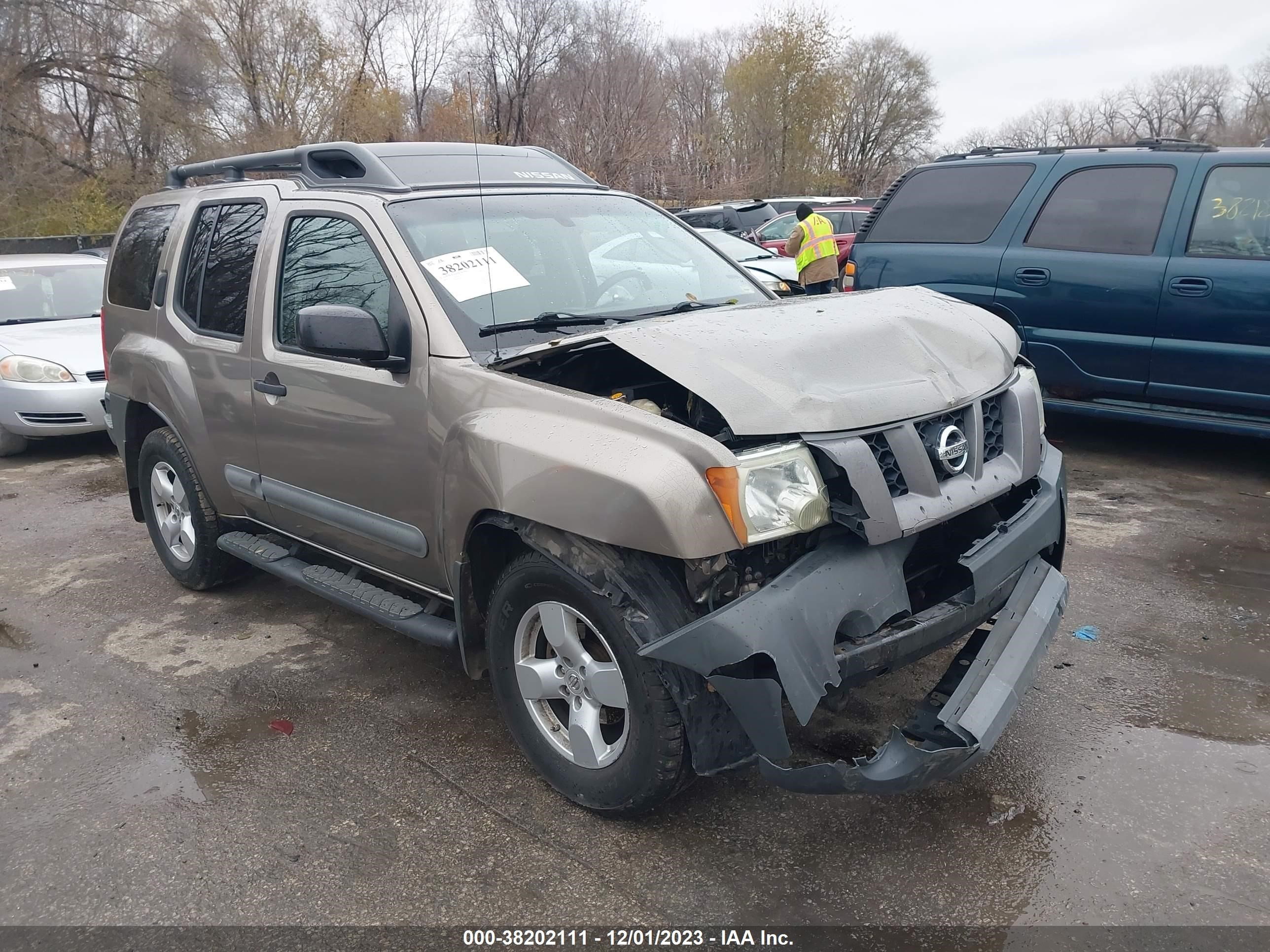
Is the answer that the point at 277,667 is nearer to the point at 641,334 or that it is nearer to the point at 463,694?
the point at 463,694

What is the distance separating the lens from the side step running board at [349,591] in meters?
3.23

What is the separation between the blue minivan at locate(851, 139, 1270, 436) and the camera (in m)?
5.57

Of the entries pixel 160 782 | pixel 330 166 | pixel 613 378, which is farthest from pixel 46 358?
pixel 613 378

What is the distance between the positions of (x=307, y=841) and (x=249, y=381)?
76.3 inches

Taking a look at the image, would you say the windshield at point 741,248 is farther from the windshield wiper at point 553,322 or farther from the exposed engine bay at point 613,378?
the exposed engine bay at point 613,378

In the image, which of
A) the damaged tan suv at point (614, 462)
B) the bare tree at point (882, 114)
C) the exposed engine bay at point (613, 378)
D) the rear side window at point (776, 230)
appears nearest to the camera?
the damaged tan suv at point (614, 462)

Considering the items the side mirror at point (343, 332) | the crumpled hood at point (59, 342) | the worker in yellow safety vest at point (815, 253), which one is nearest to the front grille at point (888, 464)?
the side mirror at point (343, 332)

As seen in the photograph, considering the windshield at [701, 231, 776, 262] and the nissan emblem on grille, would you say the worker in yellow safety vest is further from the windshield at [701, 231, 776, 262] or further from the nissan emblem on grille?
the nissan emblem on grille

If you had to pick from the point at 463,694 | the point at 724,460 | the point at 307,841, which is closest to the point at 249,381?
the point at 463,694

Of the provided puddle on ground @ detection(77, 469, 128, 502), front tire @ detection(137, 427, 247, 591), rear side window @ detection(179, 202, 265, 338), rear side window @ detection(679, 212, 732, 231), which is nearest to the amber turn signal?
rear side window @ detection(179, 202, 265, 338)

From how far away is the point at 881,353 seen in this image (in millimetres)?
2826

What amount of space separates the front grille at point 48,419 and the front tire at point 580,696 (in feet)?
19.9

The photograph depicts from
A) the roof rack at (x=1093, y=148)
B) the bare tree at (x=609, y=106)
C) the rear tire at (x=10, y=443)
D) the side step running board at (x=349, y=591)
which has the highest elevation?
the bare tree at (x=609, y=106)

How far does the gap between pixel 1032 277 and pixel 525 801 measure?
16.5ft
